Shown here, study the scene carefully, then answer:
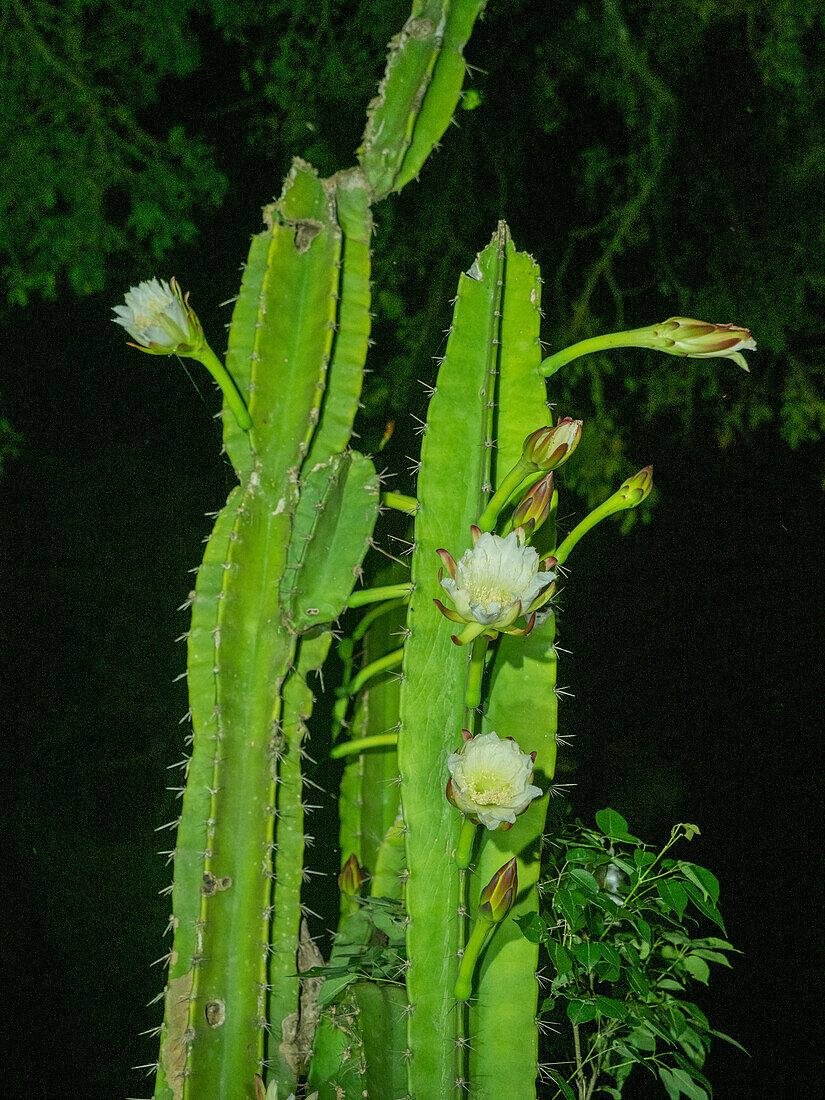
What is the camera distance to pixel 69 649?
3.09 ft

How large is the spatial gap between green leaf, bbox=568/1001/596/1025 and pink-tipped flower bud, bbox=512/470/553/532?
A: 449 mm

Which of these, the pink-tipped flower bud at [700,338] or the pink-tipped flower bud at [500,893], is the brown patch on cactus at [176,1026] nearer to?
the pink-tipped flower bud at [500,893]

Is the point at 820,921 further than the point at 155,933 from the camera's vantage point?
Yes

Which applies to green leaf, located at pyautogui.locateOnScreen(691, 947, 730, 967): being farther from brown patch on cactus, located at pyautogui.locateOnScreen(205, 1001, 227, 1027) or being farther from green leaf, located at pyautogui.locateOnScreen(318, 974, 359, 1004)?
brown patch on cactus, located at pyautogui.locateOnScreen(205, 1001, 227, 1027)

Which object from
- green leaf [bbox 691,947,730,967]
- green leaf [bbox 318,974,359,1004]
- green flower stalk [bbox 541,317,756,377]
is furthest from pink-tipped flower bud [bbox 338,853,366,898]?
green flower stalk [bbox 541,317,756,377]

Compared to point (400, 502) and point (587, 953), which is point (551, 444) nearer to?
point (400, 502)

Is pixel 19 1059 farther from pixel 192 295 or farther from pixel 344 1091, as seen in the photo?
pixel 192 295

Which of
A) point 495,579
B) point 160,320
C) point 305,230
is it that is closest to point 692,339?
point 495,579

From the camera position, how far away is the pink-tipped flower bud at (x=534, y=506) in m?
0.70

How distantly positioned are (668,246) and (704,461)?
33 centimetres

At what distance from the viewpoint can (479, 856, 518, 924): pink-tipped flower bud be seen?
0.65m

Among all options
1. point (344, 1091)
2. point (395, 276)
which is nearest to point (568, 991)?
point (344, 1091)

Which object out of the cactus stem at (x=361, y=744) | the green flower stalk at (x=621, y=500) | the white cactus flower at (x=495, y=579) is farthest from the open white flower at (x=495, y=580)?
the cactus stem at (x=361, y=744)

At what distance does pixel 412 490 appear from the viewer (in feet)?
3.46
